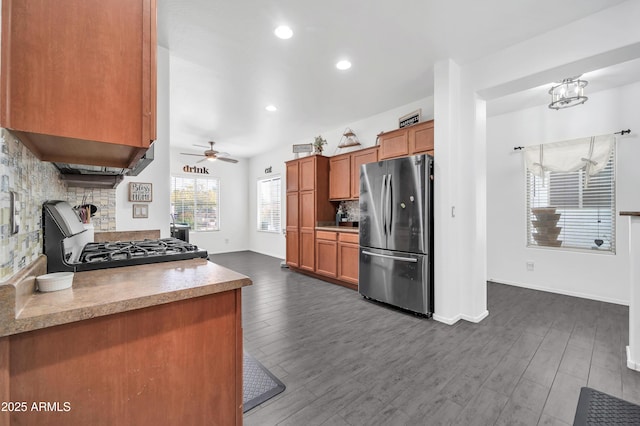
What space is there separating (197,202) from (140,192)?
4992mm

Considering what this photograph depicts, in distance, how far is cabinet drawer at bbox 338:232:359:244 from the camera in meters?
4.15

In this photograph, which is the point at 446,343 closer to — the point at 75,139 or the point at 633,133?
the point at 75,139

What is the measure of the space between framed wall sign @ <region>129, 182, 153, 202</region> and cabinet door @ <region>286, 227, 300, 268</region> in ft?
9.94

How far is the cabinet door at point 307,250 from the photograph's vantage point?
4.96m

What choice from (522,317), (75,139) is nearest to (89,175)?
(75,139)

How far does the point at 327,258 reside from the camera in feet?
15.2

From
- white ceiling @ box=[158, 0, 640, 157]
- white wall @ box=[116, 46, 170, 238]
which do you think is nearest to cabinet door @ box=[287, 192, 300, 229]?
white ceiling @ box=[158, 0, 640, 157]

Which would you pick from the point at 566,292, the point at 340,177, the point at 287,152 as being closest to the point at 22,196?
the point at 340,177

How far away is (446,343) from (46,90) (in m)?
3.00

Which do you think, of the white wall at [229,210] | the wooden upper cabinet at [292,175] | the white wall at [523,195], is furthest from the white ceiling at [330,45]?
the white wall at [229,210]

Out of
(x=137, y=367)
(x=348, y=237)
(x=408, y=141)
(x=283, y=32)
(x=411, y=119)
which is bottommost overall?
(x=137, y=367)

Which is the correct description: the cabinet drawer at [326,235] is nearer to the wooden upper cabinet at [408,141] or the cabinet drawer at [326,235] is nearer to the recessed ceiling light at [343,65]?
the wooden upper cabinet at [408,141]

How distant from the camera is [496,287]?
4.28m

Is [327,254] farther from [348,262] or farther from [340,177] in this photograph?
[340,177]
